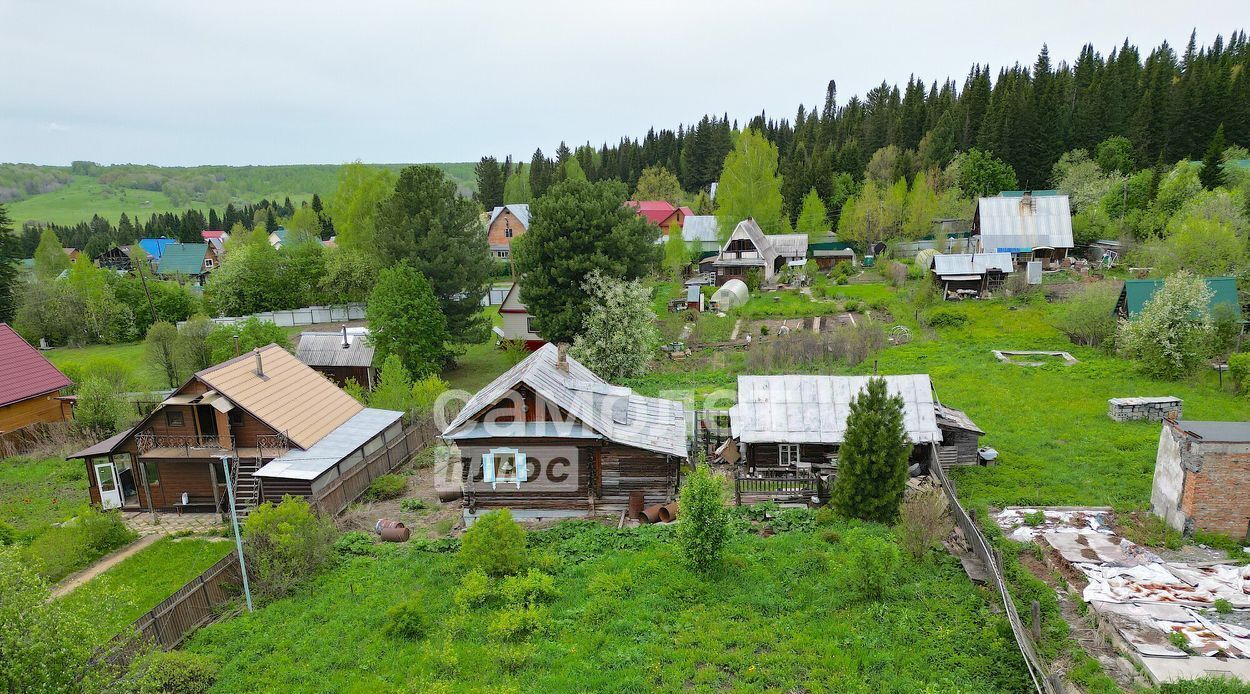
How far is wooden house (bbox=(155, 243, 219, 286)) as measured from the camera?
8800 cm

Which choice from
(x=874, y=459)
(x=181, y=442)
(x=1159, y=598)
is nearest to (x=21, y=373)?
(x=181, y=442)

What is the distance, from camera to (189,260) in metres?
89.8

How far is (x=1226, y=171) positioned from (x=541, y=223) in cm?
5855

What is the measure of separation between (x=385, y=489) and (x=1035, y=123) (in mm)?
80519

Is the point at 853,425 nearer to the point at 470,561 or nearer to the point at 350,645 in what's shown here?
the point at 470,561

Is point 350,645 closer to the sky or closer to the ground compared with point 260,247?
closer to the ground

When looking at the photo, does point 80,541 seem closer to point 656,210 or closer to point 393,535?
point 393,535

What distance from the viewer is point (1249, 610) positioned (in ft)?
42.1

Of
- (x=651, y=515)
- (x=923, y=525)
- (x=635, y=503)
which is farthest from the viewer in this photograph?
(x=635, y=503)

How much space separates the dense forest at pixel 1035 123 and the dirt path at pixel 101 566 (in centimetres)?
7060

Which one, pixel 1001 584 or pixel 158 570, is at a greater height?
pixel 1001 584

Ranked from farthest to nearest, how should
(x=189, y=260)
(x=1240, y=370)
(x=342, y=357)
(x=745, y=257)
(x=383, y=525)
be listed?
(x=189, y=260) → (x=745, y=257) → (x=342, y=357) → (x=1240, y=370) → (x=383, y=525)

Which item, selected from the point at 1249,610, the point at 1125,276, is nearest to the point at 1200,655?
the point at 1249,610

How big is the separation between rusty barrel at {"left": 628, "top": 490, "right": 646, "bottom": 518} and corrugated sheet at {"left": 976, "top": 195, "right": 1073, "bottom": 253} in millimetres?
45594
